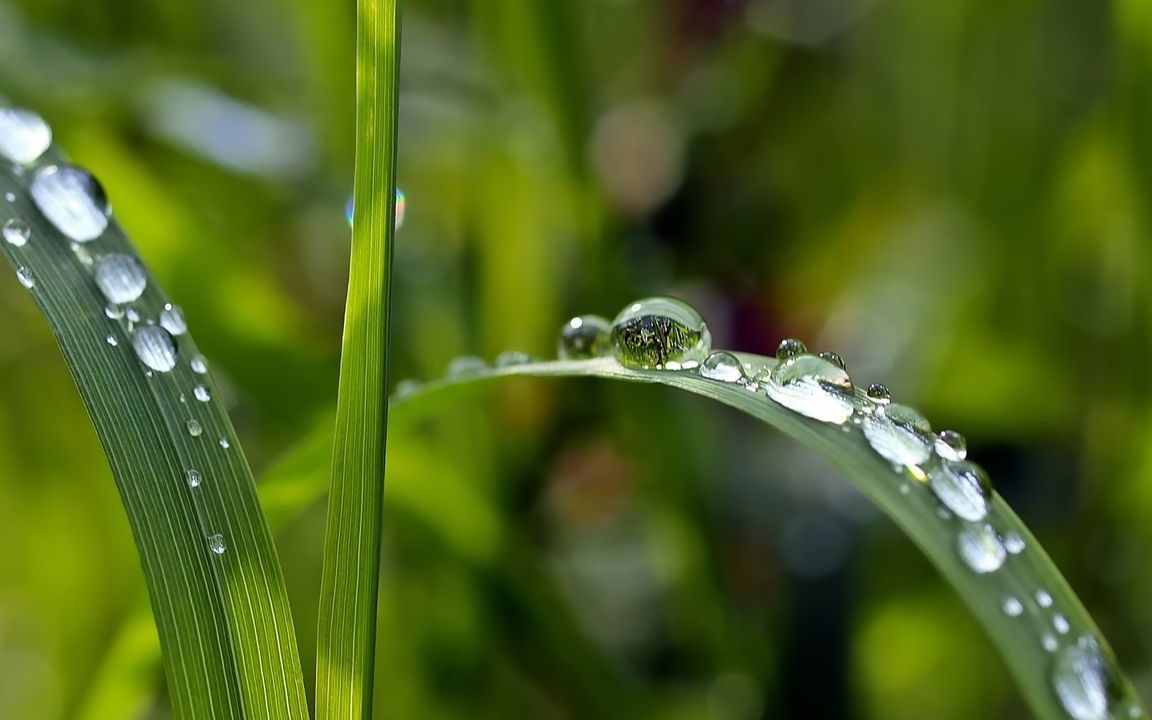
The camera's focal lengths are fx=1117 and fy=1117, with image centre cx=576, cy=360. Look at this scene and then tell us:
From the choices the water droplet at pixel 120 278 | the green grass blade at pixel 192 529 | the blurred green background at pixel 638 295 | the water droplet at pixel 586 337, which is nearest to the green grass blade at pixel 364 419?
the green grass blade at pixel 192 529

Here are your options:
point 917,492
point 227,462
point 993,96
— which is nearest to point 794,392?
point 917,492

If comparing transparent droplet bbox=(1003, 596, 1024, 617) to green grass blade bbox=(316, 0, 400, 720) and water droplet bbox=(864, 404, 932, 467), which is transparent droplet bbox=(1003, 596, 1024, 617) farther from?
green grass blade bbox=(316, 0, 400, 720)

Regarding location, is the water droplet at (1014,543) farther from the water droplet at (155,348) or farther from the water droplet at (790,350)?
the water droplet at (155,348)

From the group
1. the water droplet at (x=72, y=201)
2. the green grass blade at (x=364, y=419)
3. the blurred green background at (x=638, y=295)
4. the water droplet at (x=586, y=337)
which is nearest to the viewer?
the green grass blade at (x=364, y=419)

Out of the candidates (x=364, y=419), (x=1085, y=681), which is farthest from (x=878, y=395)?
(x=364, y=419)

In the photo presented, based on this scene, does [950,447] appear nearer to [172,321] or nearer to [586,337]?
[586,337]

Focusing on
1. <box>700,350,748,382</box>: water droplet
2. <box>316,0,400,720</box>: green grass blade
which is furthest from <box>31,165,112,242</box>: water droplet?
<box>700,350,748,382</box>: water droplet
